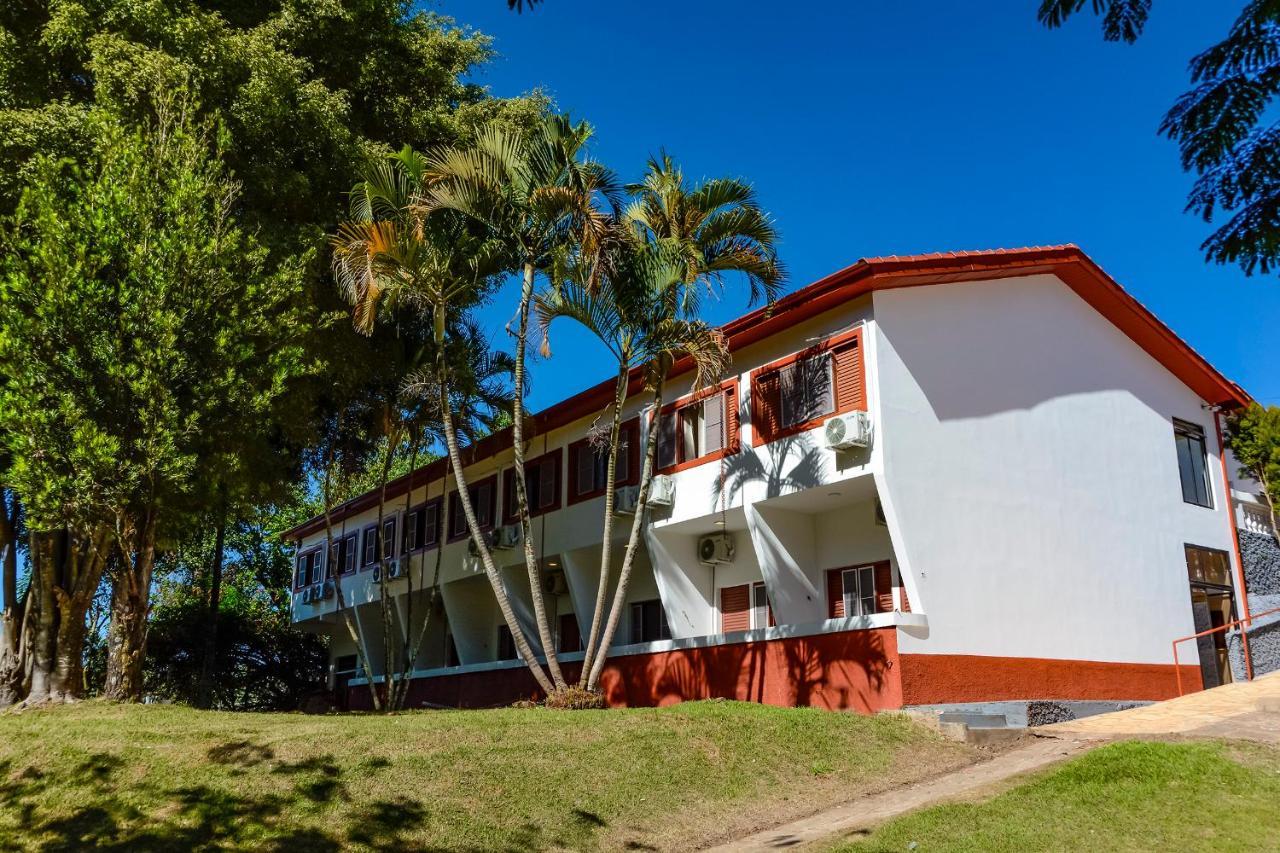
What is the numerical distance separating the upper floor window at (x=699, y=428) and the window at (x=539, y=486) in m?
3.71

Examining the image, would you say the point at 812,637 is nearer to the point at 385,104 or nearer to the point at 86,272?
the point at 86,272

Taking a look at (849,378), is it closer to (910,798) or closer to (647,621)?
(910,798)

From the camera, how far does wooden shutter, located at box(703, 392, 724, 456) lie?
18062 mm

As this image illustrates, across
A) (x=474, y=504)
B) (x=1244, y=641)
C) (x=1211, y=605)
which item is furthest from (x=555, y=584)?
(x=1244, y=641)

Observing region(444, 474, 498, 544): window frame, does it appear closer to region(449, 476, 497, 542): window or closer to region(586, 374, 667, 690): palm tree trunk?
region(449, 476, 497, 542): window

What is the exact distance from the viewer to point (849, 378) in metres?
15.6

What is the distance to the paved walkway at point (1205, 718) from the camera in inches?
483

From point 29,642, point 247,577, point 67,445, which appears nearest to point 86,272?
point 67,445

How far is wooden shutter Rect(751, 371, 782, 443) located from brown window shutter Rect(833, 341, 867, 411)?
132 cm

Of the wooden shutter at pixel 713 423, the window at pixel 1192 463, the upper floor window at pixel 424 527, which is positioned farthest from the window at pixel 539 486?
the window at pixel 1192 463

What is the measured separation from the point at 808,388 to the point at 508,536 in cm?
856

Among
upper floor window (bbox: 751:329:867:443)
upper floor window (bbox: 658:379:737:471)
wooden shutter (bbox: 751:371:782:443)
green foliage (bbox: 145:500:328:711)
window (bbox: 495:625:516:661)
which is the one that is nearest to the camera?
upper floor window (bbox: 751:329:867:443)

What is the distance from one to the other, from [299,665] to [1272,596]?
2904cm

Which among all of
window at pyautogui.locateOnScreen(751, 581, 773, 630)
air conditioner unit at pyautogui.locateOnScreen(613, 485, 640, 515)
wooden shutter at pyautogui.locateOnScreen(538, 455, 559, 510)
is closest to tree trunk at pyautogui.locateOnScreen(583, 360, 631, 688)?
air conditioner unit at pyautogui.locateOnScreen(613, 485, 640, 515)
